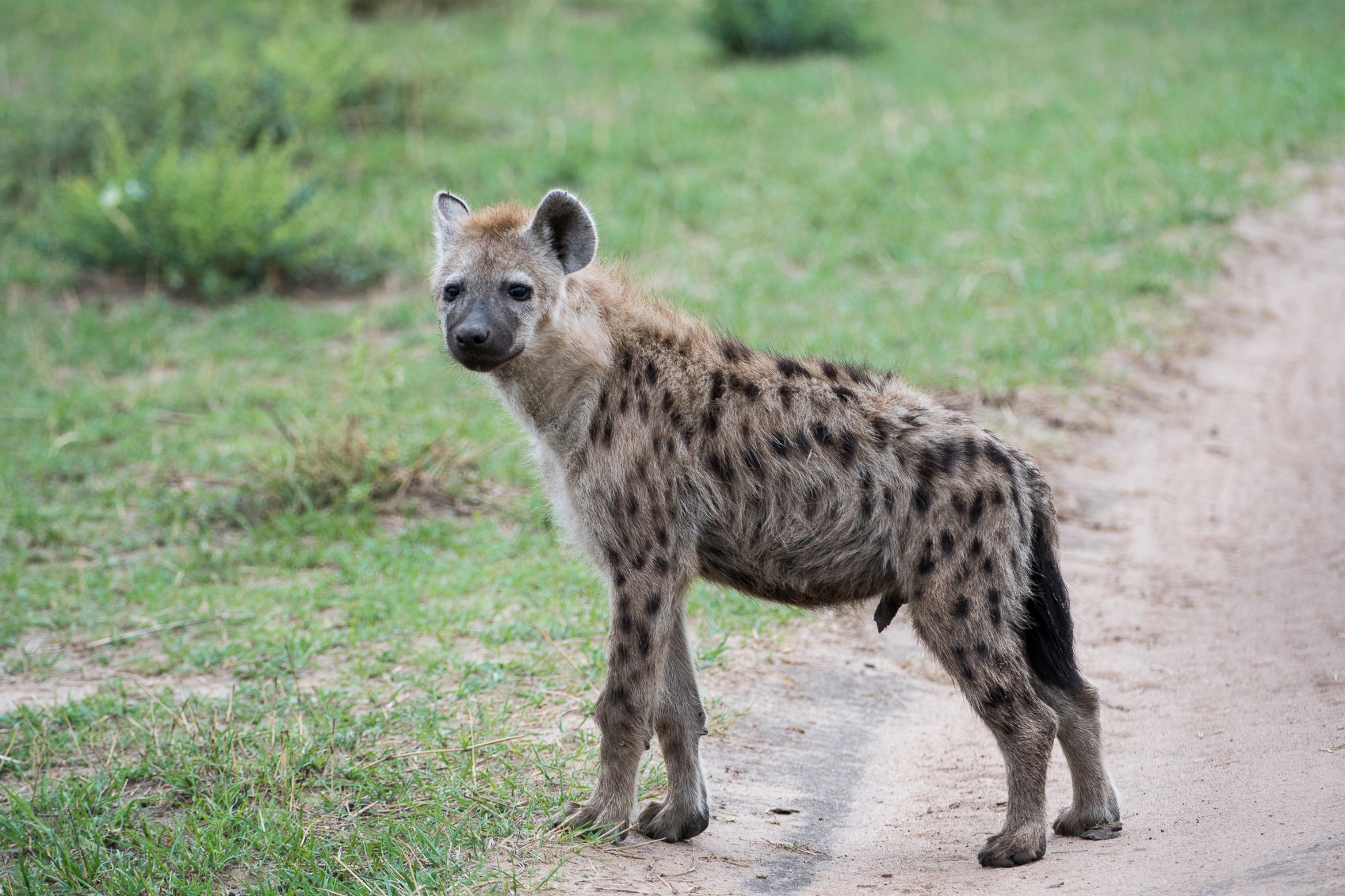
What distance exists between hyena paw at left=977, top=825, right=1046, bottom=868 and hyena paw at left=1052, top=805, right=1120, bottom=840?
20 cm

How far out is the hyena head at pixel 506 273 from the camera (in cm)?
374

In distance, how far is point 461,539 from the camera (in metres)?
5.93

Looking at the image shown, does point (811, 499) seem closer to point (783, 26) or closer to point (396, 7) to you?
point (783, 26)

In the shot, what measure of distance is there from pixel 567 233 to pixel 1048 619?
1674 millimetres

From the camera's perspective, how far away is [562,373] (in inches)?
151

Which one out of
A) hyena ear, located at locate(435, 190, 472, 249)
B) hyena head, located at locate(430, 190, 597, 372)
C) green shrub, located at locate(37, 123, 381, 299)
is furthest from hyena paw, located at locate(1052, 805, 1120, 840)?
green shrub, located at locate(37, 123, 381, 299)

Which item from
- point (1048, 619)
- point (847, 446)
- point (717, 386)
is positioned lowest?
point (1048, 619)

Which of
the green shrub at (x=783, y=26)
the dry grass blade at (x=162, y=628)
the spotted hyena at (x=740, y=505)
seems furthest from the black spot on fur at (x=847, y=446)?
the green shrub at (x=783, y=26)

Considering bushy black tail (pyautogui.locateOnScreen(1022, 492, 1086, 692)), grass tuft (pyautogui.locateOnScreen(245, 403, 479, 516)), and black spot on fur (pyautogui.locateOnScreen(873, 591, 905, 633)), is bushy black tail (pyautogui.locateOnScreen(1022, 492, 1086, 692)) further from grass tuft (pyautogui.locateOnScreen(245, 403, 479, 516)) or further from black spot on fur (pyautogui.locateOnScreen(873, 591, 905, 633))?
grass tuft (pyautogui.locateOnScreen(245, 403, 479, 516))

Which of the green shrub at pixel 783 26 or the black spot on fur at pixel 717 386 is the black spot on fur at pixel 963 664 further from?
the green shrub at pixel 783 26

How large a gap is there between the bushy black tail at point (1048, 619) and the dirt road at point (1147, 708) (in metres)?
0.45

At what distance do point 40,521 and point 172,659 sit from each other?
5.04 feet

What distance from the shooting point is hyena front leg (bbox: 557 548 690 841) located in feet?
11.7

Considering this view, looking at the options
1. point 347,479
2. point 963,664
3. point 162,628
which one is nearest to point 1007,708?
point 963,664
